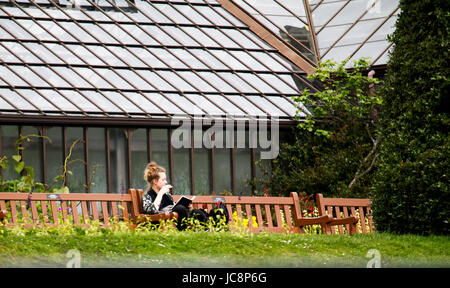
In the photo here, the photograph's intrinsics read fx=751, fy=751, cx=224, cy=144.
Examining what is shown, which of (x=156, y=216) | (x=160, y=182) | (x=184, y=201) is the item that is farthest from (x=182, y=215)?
(x=160, y=182)

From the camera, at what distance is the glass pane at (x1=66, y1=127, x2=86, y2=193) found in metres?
16.4

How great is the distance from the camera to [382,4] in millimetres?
19469

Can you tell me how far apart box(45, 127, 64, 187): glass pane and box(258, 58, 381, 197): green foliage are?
183 inches

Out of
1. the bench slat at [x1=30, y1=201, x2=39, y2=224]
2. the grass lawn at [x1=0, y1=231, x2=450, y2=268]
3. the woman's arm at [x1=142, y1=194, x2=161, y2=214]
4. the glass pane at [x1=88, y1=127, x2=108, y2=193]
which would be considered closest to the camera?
the grass lawn at [x1=0, y1=231, x2=450, y2=268]

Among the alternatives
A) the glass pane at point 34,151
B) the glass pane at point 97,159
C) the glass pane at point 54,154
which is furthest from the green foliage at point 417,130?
the glass pane at point 34,151

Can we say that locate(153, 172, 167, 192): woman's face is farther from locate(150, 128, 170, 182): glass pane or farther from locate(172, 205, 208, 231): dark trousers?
locate(150, 128, 170, 182): glass pane

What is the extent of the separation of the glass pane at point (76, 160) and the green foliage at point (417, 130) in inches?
311

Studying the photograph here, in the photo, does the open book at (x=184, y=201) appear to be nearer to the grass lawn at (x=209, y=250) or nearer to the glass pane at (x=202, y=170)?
the grass lawn at (x=209, y=250)

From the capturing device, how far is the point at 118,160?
664 inches

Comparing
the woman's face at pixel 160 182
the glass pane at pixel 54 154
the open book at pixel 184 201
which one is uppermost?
the glass pane at pixel 54 154

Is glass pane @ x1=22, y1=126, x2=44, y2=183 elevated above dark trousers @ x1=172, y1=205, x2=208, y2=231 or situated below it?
above

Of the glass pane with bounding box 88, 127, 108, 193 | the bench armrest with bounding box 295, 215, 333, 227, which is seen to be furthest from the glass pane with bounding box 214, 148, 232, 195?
the bench armrest with bounding box 295, 215, 333, 227

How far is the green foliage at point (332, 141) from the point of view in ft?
54.5
